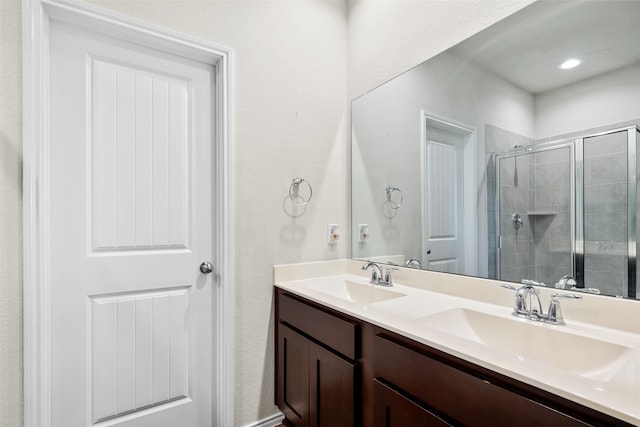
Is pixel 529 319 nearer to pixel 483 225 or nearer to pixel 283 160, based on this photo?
pixel 483 225

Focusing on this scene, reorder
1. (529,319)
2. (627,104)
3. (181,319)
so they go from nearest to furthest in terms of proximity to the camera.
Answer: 1. (627,104)
2. (529,319)
3. (181,319)

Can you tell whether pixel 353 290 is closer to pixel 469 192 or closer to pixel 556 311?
pixel 469 192

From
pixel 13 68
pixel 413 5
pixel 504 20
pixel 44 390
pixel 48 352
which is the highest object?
pixel 413 5

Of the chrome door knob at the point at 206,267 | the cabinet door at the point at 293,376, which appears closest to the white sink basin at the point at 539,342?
the cabinet door at the point at 293,376

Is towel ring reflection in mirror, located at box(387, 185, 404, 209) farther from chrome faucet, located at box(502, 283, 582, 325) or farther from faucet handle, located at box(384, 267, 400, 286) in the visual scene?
chrome faucet, located at box(502, 283, 582, 325)

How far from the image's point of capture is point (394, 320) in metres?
1.07

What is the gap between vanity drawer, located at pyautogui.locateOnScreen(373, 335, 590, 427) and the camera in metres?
0.67

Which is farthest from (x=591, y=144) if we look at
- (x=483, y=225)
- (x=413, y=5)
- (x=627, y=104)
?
(x=413, y=5)

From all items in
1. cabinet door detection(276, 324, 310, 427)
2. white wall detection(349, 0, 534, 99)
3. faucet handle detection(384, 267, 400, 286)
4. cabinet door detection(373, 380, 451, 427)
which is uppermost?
white wall detection(349, 0, 534, 99)

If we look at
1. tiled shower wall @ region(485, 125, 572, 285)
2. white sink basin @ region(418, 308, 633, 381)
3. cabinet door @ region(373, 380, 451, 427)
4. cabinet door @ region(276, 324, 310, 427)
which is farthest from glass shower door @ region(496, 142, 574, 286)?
cabinet door @ region(276, 324, 310, 427)

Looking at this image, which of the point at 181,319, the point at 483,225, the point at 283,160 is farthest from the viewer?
the point at 283,160

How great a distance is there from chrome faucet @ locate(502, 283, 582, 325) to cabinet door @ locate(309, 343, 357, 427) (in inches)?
24.7

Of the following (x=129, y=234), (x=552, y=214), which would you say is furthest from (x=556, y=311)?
(x=129, y=234)

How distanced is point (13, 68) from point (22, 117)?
7.3 inches
